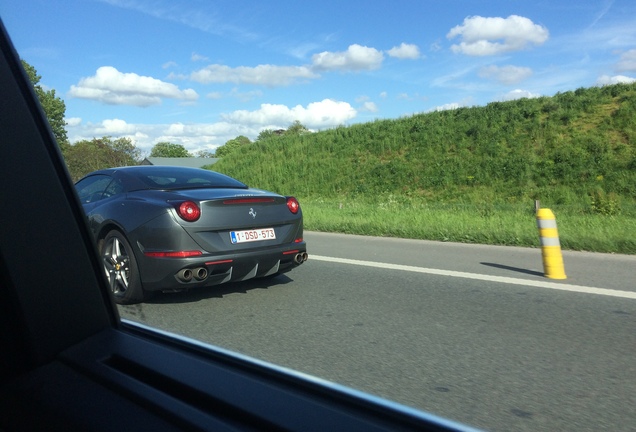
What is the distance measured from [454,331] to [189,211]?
2704 mm

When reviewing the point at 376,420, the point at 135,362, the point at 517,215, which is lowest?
the point at 517,215

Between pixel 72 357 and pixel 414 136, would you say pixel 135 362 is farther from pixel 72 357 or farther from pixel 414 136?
pixel 414 136

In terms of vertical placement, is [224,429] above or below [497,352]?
above

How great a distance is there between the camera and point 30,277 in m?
1.74

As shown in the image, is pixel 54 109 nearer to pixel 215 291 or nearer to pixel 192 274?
pixel 192 274

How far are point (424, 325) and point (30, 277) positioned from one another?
12.2ft

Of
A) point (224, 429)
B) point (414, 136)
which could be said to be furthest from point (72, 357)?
point (414, 136)

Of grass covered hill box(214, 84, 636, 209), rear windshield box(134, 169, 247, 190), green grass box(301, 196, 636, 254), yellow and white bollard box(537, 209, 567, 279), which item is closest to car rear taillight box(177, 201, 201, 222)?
rear windshield box(134, 169, 247, 190)

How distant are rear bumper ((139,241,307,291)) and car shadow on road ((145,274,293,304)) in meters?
0.45

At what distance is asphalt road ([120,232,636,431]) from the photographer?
3.18m

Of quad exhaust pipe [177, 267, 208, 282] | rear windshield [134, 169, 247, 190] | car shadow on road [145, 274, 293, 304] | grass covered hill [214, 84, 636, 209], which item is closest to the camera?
quad exhaust pipe [177, 267, 208, 282]

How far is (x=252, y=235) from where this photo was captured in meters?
5.77

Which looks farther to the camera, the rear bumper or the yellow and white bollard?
the yellow and white bollard

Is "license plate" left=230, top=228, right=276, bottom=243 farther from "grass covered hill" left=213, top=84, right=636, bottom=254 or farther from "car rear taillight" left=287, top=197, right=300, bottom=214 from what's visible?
"grass covered hill" left=213, top=84, right=636, bottom=254
